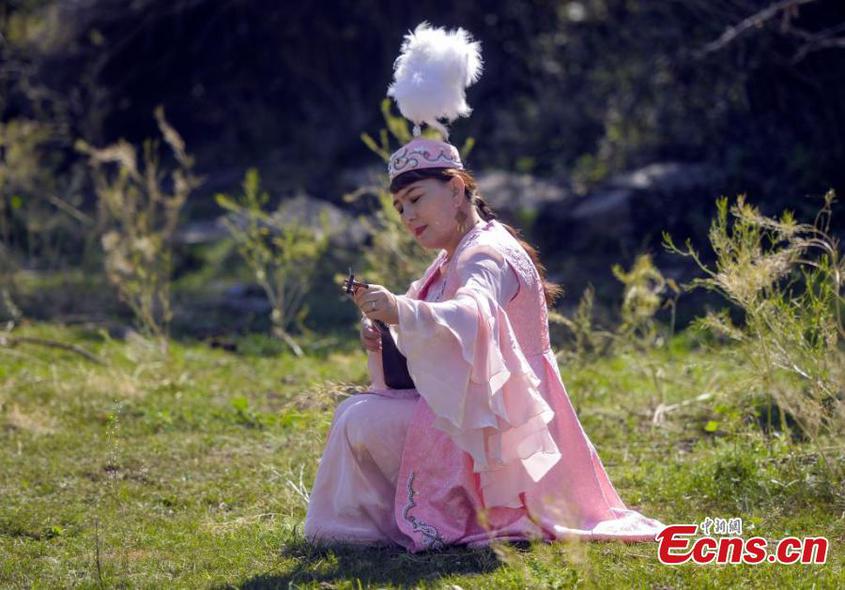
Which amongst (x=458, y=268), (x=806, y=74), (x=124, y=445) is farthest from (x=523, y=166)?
(x=458, y=268)

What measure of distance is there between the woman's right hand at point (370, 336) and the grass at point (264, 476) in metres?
0.32

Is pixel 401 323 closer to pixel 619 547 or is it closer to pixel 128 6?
pixel 619 547

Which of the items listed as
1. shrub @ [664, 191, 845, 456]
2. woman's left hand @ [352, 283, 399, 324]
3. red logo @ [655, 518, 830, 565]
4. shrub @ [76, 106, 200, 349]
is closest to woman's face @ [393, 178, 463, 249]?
woman's left hand @ [352, 283, 399, 324]

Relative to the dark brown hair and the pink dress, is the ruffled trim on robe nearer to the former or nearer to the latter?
the pink dress

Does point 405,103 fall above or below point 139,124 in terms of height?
below

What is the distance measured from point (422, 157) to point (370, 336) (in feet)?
2.03

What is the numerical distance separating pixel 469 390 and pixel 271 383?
307 centimetres

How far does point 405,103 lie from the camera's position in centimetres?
380

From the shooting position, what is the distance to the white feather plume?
3764 mm

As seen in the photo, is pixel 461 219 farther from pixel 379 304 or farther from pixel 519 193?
pixel 519 193

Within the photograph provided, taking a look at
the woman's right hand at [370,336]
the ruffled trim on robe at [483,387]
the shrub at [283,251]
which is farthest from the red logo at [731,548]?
the shrub at [283,251]

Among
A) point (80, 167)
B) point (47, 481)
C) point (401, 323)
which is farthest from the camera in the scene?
point (80, 167)

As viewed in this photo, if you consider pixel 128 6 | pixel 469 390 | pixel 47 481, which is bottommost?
pixel 47 481

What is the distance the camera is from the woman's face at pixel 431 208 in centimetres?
362
